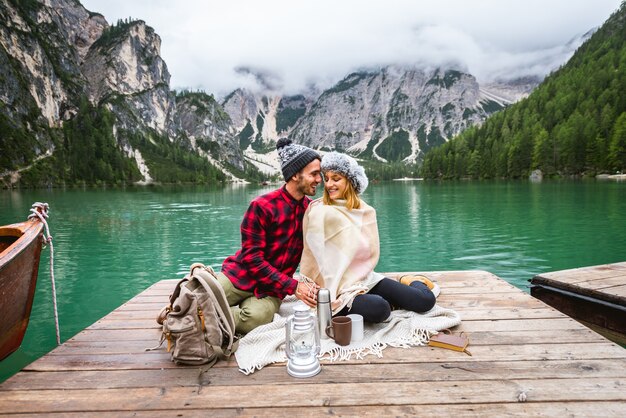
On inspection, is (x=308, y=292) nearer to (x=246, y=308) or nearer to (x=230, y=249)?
(x=246, y=308)

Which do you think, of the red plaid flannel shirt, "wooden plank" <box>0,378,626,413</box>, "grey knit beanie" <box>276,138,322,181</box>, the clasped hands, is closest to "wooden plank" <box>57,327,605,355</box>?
"wooden plank" <box>0,378,626,413</box>

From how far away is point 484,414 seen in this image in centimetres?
319

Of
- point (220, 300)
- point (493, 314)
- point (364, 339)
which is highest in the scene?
point (220, 300)

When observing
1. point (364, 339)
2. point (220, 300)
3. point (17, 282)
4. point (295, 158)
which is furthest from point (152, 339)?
point (295, 158)

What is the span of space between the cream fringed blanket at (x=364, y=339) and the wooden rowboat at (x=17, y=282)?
3.56 meters

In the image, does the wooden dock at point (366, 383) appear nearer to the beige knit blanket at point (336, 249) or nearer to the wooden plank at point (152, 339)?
the wooden plank at point (152, 339)

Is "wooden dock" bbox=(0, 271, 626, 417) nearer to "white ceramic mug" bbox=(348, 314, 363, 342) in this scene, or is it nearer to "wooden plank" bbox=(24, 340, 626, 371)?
"wooden plank" bbox=(24, 340, 626, 371)

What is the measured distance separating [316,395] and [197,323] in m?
1.58

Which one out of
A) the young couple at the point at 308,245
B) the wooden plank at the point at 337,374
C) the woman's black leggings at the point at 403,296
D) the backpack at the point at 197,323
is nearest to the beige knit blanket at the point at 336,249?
the young couple at the point at 308,245

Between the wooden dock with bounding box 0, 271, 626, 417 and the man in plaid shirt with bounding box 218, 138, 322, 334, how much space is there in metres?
0.95

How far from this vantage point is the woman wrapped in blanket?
196 inches

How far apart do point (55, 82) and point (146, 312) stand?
239 metres

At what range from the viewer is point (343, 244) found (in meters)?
5.03

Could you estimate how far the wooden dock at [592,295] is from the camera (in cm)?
640
